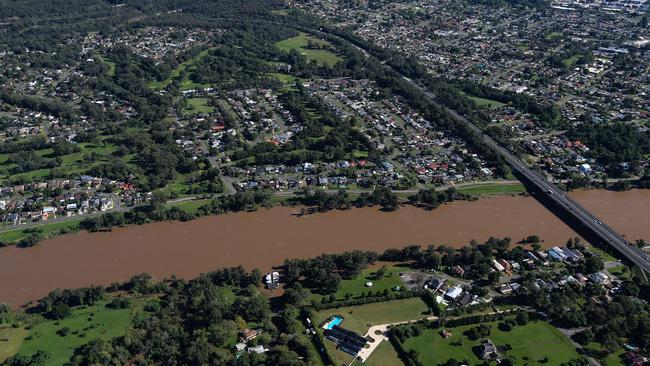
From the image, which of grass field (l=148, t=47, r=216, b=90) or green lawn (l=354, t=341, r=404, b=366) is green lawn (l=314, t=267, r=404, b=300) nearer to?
green lawn (l=354, t=341, r=404, b=366)

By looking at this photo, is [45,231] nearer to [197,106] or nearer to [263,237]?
[263,237]

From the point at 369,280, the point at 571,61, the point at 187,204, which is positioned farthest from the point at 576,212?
the point at 571,61

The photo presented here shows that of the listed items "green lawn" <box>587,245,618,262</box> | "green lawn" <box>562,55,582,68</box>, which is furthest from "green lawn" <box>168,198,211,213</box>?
"green lawn" <box>562,55,582,68</box>

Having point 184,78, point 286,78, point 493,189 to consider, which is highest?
point 286,78

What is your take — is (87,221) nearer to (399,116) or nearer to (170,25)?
(399,116)

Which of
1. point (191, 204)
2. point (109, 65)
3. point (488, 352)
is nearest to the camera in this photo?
point (488, 352)

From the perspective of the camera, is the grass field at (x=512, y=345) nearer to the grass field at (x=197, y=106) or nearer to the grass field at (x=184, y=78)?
the grass field at (x=197, y=106)
